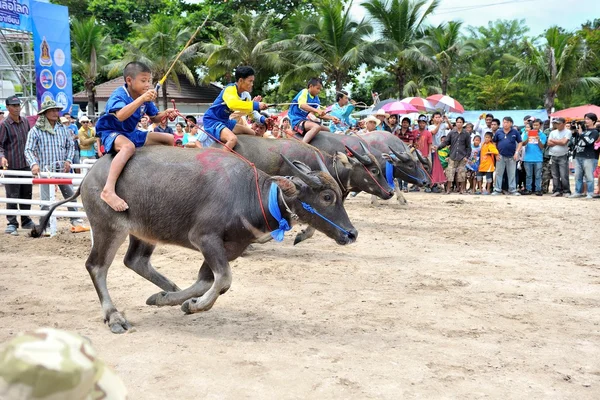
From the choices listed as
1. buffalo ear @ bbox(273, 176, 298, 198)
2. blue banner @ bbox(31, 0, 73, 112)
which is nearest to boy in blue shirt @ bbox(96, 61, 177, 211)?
buffalo ear @ bbox(273, 176, 298, 198)

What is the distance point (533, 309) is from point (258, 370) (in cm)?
267

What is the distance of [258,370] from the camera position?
4.02 m

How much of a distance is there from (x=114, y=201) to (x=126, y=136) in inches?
26.5

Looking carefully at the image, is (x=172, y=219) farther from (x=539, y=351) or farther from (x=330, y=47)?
(x=330, y=47)

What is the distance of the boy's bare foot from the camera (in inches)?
199

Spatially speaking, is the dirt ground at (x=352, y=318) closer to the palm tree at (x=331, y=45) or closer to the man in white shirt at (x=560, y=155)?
the man in white shirt at (x=560, y=155)

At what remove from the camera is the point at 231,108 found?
294 inches

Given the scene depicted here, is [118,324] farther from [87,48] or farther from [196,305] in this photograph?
[87,48]

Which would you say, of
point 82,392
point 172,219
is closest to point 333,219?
point 172,219

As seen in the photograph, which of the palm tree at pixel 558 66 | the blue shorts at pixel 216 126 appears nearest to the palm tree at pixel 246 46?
the palm tree at pixel 558 66

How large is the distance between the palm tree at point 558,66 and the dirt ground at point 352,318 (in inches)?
901

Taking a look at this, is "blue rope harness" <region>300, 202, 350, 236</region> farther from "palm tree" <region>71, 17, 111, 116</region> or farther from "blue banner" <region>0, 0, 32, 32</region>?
"palm tree" <region>71, 17, 111, 116</region>

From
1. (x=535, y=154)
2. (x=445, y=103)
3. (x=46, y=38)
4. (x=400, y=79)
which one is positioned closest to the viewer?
(x=535, y=154)

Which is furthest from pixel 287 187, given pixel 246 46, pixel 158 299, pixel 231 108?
pixel 246 46
